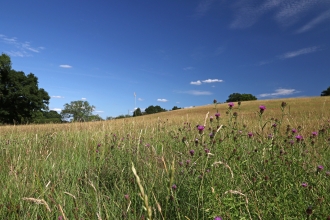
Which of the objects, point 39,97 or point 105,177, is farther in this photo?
point 39,97

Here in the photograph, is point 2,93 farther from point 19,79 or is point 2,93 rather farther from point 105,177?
point 105,177

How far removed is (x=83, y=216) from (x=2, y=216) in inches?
31.1

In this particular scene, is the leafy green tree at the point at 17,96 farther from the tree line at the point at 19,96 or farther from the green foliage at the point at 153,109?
the green foliage at the point at 153,109

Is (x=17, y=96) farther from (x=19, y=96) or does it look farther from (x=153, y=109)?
(x=153, y=109)

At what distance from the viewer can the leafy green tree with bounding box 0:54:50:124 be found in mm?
38041

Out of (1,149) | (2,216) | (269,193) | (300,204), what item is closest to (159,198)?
(269,193)

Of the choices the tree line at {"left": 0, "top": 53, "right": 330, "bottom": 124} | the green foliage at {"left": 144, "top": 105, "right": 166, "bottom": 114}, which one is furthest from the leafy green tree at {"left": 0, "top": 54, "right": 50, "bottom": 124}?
the green foliage at {"left": 144, "top": 105, "right": 166, "bottom": 114}

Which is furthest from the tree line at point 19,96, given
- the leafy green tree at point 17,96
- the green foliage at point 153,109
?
the green foliage at point 153,109

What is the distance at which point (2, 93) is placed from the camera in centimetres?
3769

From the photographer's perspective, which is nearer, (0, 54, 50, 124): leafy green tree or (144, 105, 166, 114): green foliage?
(0, 54, 50, 124): leafy green tree

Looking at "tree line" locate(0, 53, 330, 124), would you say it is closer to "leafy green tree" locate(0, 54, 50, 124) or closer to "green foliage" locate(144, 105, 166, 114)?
"leafy green tree" locate(0, 54, 50, 124)

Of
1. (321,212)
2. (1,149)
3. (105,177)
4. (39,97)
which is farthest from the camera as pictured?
(39,97)

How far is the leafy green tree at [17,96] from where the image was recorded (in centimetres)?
3804

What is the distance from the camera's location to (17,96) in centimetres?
3847
